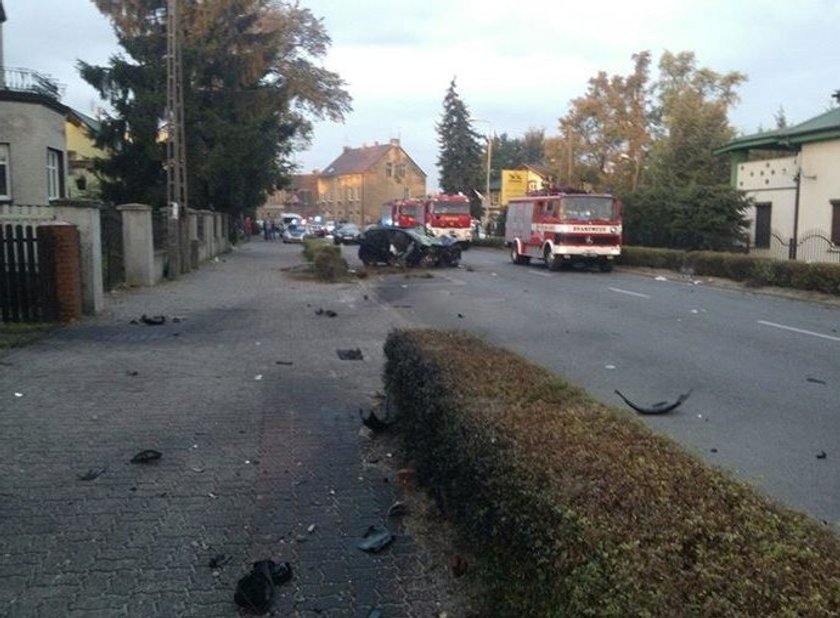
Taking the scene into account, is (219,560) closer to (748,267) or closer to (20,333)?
(20,333)

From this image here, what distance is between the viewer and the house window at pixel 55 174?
82.7 ft

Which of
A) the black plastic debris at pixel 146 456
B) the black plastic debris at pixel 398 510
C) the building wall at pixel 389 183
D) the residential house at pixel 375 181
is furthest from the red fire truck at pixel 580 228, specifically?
the building wall at pixel 389 183

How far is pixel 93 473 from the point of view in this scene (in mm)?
6250

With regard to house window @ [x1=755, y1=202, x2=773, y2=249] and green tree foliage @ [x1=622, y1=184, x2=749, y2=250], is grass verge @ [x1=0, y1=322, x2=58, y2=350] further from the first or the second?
house window @ [x1=755, y1=202, x2=773, y2=249]

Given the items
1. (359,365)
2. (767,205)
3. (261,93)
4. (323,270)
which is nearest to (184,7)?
(261,93)

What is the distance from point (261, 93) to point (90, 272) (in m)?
25.3

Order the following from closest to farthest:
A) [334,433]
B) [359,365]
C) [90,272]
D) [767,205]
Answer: [334,433] < [359,365] < [90,272] < [767,205]

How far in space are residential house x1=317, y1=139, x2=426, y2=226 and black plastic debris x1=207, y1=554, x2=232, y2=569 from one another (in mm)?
107164

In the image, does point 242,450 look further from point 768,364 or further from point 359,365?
point 768,364

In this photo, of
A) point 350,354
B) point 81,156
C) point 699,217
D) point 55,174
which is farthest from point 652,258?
point 81,156

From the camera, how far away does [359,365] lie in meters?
11.2

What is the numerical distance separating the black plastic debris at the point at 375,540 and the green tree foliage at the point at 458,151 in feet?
264

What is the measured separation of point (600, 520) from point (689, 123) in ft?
192

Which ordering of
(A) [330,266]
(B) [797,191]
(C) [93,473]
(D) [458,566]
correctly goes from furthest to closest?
(B) [797,191], (A) [330,266], (C) [93,473], (D) [458,566]
